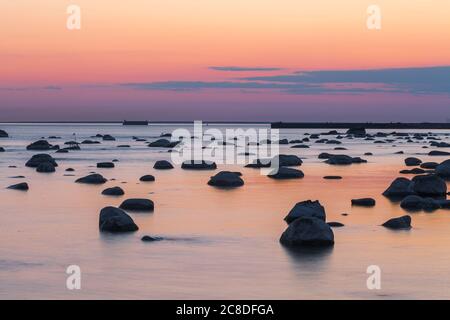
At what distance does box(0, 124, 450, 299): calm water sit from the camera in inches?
634

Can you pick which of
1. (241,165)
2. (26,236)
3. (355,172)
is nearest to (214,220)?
(26,236)

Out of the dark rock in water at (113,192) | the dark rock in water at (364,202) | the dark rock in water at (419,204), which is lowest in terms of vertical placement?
the dark rock in water at (419,204)

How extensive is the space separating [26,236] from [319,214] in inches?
321

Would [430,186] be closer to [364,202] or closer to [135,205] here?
[364,202]

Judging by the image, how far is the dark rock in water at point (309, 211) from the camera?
2377 centimetres

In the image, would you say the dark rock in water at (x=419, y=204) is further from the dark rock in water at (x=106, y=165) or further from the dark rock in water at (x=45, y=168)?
the dark rock in water at (x=106, y=165)

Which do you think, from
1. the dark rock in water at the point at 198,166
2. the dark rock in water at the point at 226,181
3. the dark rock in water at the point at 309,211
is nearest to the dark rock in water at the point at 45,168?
the dark rock in water at the point at 198,166

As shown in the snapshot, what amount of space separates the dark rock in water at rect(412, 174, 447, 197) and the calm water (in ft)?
5.68

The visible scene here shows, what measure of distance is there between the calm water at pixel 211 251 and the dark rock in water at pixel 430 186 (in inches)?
68.1

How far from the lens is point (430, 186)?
103 feet

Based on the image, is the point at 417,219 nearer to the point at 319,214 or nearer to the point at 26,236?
the point at 319,214
